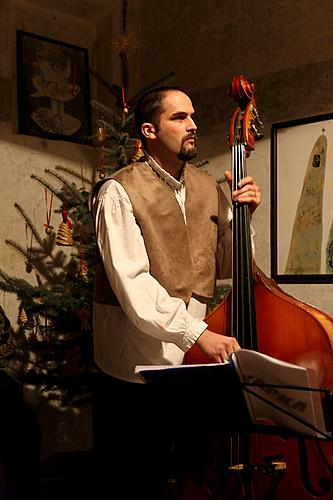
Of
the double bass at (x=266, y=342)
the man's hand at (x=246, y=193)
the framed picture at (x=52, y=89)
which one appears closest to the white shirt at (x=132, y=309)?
the double bass at (x=266, y=342)

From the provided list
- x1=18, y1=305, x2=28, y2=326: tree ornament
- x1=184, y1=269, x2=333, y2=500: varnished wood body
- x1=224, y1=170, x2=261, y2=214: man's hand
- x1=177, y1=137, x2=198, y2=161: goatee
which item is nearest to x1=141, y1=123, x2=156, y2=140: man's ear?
x1=177, y1=137, x2=198, y2=161: goatee

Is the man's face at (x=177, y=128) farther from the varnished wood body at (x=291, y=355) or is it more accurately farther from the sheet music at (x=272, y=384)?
the sheet music at (x=272, y=384)

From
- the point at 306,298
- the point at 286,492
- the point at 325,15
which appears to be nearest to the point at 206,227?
the point at 286,492

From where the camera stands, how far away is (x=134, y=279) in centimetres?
226

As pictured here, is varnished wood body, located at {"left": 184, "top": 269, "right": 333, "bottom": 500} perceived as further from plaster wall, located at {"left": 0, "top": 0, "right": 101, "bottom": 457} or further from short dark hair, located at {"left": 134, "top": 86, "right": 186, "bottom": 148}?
plaster wall, located at {"left": 0, "top": 0, "right": 101, "bottom": 457}

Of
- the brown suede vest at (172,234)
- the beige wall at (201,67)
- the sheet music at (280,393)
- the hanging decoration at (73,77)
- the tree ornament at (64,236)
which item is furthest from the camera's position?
the hanging decoration at (73,77)

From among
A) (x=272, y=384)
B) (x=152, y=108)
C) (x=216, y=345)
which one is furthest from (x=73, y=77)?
(x=272, y=384)

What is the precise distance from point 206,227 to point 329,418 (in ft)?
3.05

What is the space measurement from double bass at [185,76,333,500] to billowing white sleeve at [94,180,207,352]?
12 centimetres

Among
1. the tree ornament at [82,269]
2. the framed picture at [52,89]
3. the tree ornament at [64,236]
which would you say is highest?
the framed picture at [52,89]

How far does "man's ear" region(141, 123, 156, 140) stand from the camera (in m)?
2.55

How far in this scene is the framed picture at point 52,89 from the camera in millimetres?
3934

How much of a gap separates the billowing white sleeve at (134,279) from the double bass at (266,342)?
12cm

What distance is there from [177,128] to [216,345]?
778mm
